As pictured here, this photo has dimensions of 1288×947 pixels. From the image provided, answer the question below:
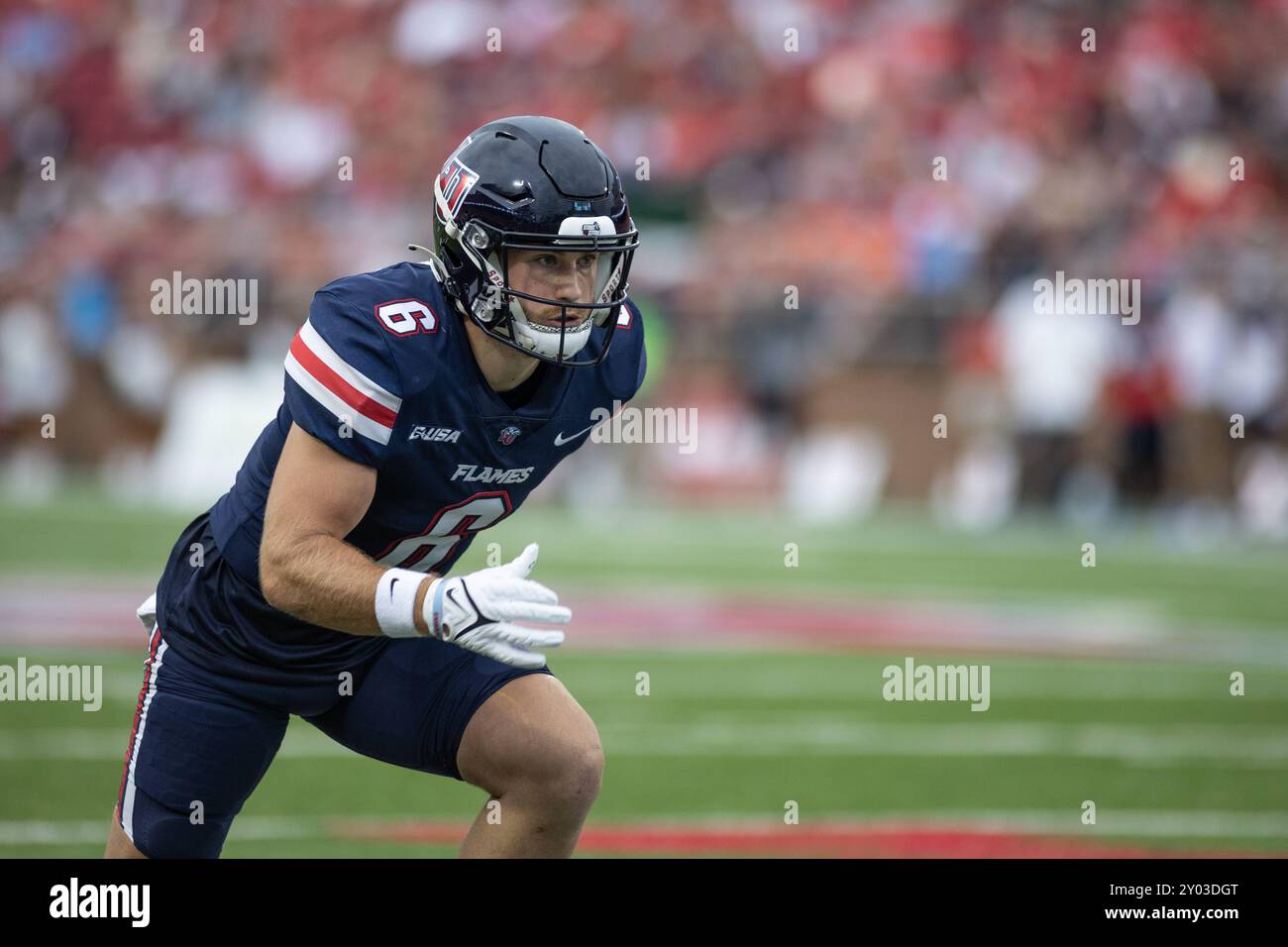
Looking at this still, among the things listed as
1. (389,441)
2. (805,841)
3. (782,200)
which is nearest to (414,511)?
(389,441)

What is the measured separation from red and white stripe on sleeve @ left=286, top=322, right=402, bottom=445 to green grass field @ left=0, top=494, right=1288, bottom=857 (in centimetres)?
188

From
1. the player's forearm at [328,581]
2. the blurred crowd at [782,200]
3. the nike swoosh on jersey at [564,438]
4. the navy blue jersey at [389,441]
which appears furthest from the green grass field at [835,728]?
the blurred crowd at [782,200]

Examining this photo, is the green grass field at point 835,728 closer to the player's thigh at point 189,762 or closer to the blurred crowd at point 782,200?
the player's thigh at point 189,762

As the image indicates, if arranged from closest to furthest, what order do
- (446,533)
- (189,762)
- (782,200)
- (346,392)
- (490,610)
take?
(490,610)
(346,392)
(189,762)
(446,533)
(782,200)

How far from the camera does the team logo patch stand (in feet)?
11.7

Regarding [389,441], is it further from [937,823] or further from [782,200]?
[782,200]

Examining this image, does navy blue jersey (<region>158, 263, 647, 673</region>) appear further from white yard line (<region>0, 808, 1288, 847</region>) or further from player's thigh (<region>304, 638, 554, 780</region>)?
white yard line (<region>0, 808, 1288, 847</region>)

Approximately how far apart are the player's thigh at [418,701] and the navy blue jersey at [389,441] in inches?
3.2

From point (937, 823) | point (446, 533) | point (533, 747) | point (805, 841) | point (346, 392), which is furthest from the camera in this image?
point (937, 823)

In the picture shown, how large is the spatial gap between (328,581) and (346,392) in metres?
0.36

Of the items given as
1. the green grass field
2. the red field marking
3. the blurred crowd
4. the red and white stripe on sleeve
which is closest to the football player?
the red and white stripe on sleeve

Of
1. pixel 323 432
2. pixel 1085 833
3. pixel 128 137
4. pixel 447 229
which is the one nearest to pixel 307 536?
pixel 323 432

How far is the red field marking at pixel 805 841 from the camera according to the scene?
4914mm

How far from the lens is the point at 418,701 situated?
141 inches
